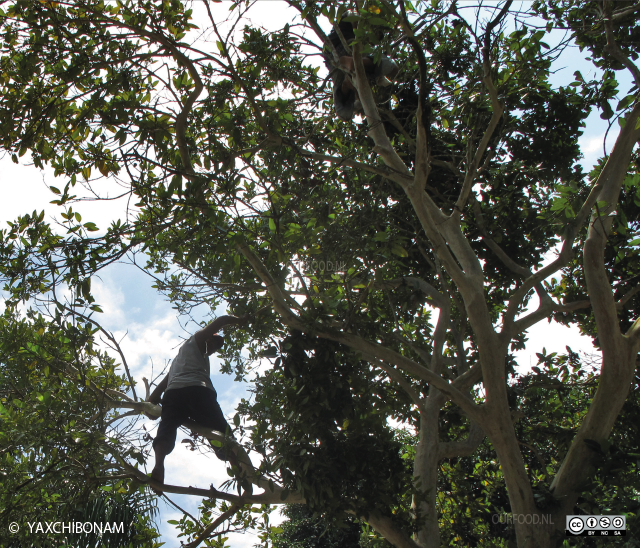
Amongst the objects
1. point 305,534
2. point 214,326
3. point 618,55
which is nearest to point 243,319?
point 214,326

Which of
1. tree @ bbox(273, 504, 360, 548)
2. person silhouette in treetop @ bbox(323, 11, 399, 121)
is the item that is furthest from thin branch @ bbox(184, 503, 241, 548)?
tree @ bbox(273, 504, 360, 548)

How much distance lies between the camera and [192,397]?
15.1 feet

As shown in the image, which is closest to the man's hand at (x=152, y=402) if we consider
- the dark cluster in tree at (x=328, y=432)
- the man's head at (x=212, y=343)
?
the man's head at (x=212, y=343)

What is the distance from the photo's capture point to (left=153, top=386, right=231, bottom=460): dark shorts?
4438 millimetres

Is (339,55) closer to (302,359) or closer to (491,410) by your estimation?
(302,359)

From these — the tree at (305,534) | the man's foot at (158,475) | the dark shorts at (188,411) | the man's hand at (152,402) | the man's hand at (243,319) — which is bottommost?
the tree at (305,534)

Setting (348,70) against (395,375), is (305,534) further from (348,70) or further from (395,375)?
(348,70)

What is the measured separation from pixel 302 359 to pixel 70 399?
2.16 metres

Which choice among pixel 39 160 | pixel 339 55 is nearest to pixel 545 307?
pixel 339 55

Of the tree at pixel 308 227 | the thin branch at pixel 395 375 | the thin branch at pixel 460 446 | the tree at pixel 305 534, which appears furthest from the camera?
the tree at pixel 305 534

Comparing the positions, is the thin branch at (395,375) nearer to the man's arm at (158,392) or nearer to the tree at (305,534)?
the man's arm at (158,392)

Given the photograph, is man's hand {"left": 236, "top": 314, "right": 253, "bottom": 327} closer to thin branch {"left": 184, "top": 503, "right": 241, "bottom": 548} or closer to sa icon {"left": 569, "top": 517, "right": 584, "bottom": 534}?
thin branch {"left": 184, "top": 503, "right": 241, "bottom": 548}

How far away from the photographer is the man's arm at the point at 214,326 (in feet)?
16.3

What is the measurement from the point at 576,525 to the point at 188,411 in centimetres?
368
